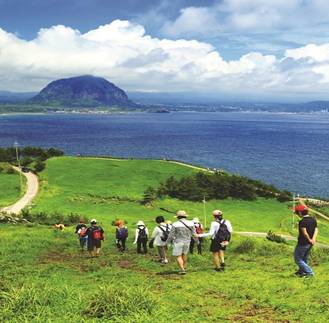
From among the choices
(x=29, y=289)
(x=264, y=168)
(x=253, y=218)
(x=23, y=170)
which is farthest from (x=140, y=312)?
(x=264, y=168)

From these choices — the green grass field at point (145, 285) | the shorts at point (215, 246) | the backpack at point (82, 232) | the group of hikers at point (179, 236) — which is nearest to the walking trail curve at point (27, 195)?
the green grass field at point (145, 285)

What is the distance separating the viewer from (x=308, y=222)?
1434 centimetres

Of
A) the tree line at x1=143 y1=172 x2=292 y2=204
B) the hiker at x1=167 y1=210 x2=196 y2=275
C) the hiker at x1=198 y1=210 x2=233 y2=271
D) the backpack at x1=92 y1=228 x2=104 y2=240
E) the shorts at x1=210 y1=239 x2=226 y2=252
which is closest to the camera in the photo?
the hiker at x1=167 y1=210 x2=196 y2=275

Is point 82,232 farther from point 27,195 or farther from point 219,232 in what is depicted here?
point 27,195

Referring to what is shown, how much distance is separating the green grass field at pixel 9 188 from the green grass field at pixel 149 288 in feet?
106

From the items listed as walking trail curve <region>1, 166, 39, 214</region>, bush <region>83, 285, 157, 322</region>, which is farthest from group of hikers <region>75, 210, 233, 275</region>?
walking trail curve <region>1, 166, 39, 214</region>

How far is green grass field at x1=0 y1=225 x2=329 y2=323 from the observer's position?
10.7 m

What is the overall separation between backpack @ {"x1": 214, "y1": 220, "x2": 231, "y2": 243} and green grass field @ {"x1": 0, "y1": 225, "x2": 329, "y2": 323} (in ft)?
4.36

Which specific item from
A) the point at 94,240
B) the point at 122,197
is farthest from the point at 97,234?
the point at 122,197

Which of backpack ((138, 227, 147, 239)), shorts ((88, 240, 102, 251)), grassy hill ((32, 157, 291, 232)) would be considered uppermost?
backpack ((138, 227, 147, 239))

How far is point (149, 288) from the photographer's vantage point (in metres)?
13.8

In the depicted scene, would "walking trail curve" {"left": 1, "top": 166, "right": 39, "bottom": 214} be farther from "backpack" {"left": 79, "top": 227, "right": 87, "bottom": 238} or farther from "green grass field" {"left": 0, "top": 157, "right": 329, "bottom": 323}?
"backpack" {"left": 79, "top": 227, "right": 87, "bottom": 238}

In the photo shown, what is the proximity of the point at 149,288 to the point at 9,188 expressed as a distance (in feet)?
161

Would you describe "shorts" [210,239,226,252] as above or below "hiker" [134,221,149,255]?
above
